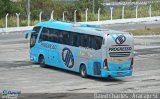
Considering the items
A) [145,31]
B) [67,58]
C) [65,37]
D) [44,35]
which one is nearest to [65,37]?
[65,37]

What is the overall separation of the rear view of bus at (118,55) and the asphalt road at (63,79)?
1.69 feet

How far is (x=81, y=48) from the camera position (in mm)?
28109

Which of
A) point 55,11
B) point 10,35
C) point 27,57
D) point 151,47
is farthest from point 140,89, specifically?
point 55,11

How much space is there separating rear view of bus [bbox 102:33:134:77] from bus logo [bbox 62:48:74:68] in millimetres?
2958

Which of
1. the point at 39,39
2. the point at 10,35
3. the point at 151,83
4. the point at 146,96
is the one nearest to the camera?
the point at 146,96

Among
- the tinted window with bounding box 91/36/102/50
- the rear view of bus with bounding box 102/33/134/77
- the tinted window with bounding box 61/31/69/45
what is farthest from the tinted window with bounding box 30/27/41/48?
the rear view of bus with bounding box 102/33/134/77

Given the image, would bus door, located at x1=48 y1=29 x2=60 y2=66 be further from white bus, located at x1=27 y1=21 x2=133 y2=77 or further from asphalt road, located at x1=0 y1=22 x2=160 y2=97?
asphalt road, located at x1=0 y1=22 x2=160 y2=97

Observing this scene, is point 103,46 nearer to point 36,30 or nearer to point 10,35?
point 36,30

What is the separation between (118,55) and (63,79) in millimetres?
3015

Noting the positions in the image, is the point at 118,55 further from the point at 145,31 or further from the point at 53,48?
the point at 145,31

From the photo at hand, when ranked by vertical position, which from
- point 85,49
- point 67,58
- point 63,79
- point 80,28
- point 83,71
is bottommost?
point 63,79

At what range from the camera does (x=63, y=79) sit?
26656mm

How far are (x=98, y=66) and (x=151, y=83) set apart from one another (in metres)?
2.88

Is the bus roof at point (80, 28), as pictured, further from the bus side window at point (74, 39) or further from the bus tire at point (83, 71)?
the bus tire at point (83, 71)
